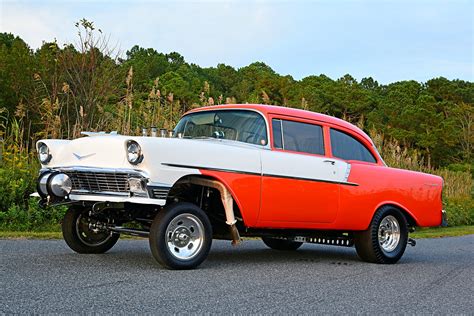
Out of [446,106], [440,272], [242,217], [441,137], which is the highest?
[446,106]

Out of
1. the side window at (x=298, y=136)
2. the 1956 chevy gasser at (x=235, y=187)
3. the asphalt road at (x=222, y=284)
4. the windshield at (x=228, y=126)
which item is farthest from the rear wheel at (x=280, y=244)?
the windshield at (x=228, y=126)

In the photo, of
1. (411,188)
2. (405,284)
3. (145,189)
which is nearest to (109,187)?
(145,189)

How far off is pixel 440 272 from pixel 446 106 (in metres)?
55.4

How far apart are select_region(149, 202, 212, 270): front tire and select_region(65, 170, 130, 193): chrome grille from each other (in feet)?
1.65

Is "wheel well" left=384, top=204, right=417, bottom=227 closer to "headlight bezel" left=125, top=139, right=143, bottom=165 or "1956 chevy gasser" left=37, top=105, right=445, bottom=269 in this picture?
"1956 chevy gasser" left=37, top=105, right=445, bottom=269

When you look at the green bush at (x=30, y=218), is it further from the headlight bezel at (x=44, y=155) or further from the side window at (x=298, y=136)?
the side window at (x=298, y=136)

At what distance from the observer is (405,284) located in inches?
251

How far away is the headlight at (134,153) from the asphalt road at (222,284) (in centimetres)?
111

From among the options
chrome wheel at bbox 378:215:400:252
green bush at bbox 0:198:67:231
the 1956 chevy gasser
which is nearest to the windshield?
the 1956 chevy gasser

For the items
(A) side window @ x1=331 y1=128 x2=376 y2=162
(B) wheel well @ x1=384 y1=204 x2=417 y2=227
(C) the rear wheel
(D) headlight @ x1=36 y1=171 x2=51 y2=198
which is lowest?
(C) the rear wheel

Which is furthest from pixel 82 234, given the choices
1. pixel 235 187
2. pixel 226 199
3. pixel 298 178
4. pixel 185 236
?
pixel 298 178

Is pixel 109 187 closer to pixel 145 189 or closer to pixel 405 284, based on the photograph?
pixel 145 189

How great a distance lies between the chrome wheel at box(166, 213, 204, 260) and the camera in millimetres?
6266

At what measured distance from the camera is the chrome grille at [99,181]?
244 inches
